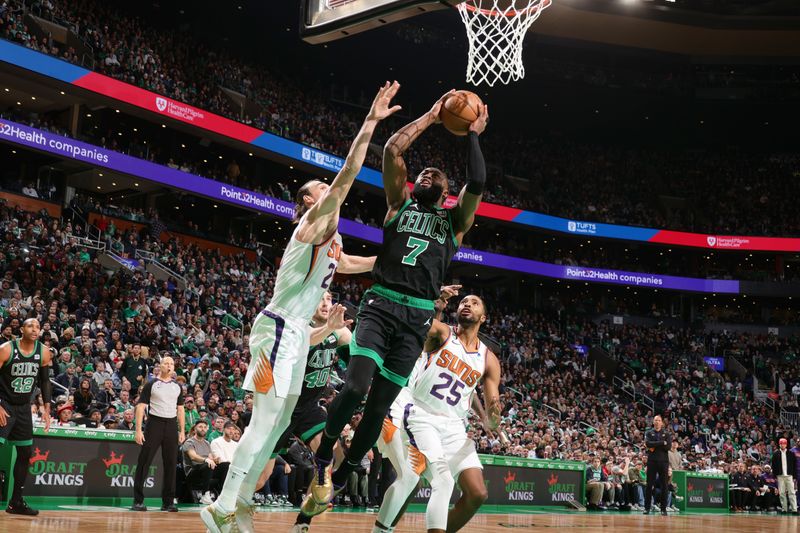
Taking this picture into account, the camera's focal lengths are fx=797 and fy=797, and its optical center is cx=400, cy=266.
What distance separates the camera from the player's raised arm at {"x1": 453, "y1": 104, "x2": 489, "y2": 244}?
5.53 m

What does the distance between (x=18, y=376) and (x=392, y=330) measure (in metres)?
5.54

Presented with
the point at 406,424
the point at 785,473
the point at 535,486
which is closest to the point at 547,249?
the point at 785,473

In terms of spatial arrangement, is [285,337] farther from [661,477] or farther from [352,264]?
[661,477]

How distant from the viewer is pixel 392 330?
5359mm

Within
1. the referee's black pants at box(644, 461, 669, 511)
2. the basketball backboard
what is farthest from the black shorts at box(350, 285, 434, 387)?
the referee's black pants at box(644, 461, 669, 511)

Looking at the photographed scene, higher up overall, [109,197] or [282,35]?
[282,35]

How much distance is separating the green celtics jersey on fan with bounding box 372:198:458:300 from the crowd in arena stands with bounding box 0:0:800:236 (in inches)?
990

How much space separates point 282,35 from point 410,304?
113 ft

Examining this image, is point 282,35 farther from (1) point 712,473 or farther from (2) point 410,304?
(2) point 410,304

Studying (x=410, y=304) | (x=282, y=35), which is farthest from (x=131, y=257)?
(x=410, y=304)

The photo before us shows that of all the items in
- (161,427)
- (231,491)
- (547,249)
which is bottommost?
(161,427)

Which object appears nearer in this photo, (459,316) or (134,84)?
(459,316)

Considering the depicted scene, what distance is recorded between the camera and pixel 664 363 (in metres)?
38.6

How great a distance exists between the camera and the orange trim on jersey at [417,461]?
20.9ft
